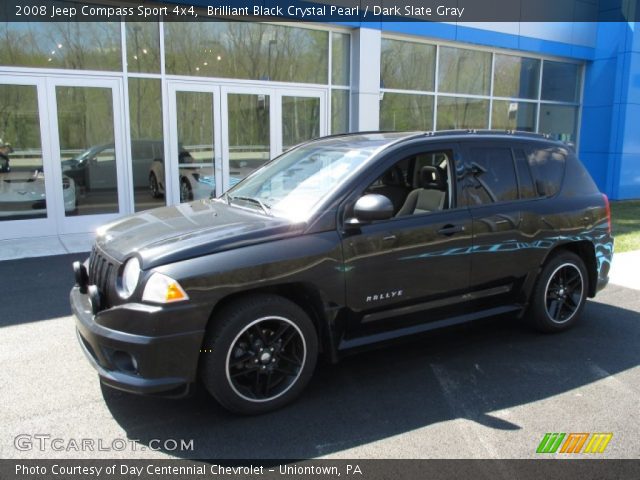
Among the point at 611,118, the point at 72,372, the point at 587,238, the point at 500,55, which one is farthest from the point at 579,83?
the point at 72,372

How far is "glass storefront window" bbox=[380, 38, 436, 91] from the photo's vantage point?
12.4 m

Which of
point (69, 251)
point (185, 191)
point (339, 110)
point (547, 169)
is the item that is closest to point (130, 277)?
point (547, 169)

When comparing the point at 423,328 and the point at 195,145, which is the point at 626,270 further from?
the point at 195,145

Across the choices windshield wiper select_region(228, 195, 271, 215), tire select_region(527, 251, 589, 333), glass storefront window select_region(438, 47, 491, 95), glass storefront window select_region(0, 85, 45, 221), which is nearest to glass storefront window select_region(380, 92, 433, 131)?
glass storefront window select_region(438, 47, 491, 95)

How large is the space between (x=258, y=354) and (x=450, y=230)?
1775 mm

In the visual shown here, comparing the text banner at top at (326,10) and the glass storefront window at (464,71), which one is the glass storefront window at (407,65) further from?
the text banner at top at (326,10)

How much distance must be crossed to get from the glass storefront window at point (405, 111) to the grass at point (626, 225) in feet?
15.9

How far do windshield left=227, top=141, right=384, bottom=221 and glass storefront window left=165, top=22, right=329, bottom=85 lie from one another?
6.14m

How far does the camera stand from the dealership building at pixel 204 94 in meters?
8.92

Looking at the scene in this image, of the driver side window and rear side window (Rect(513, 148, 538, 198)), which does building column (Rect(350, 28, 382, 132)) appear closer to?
rear side window (Rect(513, 148, 538, 198))

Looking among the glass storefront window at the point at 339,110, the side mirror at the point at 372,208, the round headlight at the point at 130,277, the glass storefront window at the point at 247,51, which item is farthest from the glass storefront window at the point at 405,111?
the round headlight at the point at 130,277

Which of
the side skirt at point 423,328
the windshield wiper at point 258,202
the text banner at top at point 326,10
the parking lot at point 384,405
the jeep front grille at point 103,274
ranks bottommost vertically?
the parking lot at point 384,405

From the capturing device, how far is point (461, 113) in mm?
14062

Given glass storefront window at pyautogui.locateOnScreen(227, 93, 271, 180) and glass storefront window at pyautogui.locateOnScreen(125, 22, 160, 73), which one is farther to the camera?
glass storefront window at pyautogui.locateOnScreen(227, 93, 271, 180)
